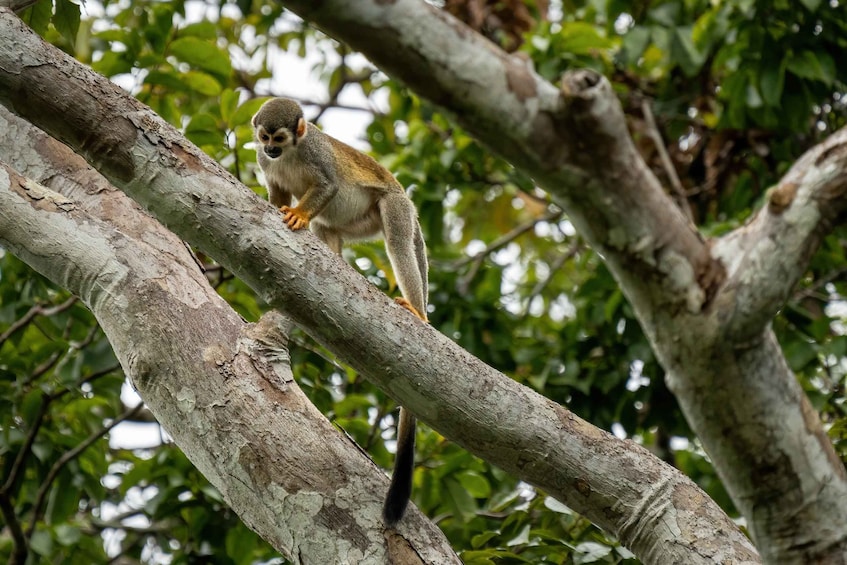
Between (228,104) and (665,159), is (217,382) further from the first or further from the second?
(665,159)

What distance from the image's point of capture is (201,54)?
525 centimetres

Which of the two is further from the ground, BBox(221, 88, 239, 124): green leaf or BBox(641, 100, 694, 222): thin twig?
BBox(641, 100, 694, 222): thin twig

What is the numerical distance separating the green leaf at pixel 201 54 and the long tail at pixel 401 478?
95.6 inches

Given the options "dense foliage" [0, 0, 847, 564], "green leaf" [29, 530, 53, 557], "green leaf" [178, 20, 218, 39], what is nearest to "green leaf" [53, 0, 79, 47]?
"dense foliage" [0, 0, 847, 564]

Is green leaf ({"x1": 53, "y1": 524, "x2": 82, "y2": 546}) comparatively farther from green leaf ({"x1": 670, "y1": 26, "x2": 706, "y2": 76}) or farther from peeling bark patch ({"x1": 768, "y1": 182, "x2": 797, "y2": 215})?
green leaf ({"x1": 670, "y1": 26, "x2": 706, "y2": 76})

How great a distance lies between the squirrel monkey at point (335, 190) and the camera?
15.6 feet

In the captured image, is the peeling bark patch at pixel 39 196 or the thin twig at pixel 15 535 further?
the thin twig at pixel 15 535

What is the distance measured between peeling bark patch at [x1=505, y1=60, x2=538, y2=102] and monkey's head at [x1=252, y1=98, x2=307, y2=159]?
9.75 ft

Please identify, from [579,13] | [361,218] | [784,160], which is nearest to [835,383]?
[784,160]

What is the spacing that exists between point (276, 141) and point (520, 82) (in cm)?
301

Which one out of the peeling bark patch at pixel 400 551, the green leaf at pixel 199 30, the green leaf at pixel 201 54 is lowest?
the peeling bark patch at pixel 400 551

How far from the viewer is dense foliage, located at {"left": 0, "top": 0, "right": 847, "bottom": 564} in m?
4.97

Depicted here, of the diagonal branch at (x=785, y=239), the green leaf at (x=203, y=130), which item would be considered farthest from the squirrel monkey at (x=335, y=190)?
the diagonal branch at (x=785, y=239)

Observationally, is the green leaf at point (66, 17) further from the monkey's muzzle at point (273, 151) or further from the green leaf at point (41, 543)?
the green leaf at point (41, 543)
